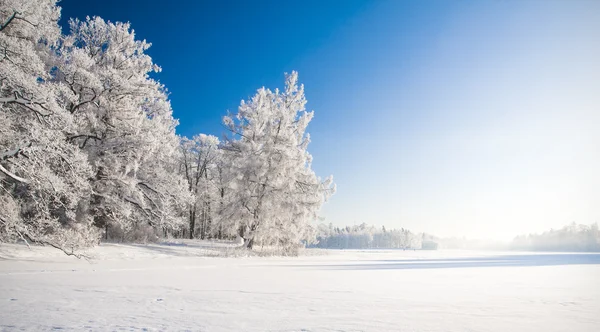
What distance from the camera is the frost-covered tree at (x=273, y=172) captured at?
2372 cm

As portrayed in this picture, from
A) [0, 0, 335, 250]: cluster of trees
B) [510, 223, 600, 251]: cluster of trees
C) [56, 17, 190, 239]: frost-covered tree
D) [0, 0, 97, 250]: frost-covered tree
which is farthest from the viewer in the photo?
[510, 223, 600, 251]: cluster of trees

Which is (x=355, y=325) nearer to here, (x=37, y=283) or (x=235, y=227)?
(x=37, y=283)

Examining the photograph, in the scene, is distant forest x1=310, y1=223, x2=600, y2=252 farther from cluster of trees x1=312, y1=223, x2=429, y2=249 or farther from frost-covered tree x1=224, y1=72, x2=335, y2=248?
frost-covered tree x1=224, y1=72, x2=335, y2=248

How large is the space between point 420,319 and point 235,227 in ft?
67.2

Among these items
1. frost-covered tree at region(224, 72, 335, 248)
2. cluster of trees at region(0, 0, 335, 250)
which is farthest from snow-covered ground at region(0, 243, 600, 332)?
frost-covered tree at region(224, 72, 335, 248)

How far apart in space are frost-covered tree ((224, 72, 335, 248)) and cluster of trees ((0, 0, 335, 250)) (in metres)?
0.08

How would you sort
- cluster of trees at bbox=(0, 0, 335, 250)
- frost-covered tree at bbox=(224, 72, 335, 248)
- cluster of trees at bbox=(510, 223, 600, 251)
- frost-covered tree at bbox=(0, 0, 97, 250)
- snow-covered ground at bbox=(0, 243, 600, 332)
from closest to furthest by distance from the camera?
snow-covered ground at bbox=(0, 243, 600, 332)
frost-covered tree at bbox=(0, 0, 97, 250)
cluster of trees at bbox=(0, 0, 335, 250)
frost-covered tree at bbox=(224, 72, 335, 248)
cluster of trees at bbox=(510, 223, 600, 251)

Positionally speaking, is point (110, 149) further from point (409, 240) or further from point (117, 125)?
point (409, 240)

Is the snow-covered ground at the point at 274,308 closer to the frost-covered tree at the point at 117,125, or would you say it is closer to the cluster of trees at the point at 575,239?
the frost-covered tree at the point at 117,125

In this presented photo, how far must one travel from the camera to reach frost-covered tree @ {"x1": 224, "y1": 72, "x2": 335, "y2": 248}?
23719 mm

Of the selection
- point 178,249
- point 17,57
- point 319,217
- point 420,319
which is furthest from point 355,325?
point 319,217

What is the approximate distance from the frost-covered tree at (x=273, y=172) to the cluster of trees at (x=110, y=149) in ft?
0.27

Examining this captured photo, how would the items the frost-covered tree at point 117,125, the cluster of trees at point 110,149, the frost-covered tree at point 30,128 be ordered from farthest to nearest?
the frost-covered tree at point 117,125, the cluster of trees at point 110,149, the frost-covered tree at point 30,128

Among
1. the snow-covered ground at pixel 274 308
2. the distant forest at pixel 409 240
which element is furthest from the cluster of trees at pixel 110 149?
the distant forest at pixel 409 240
